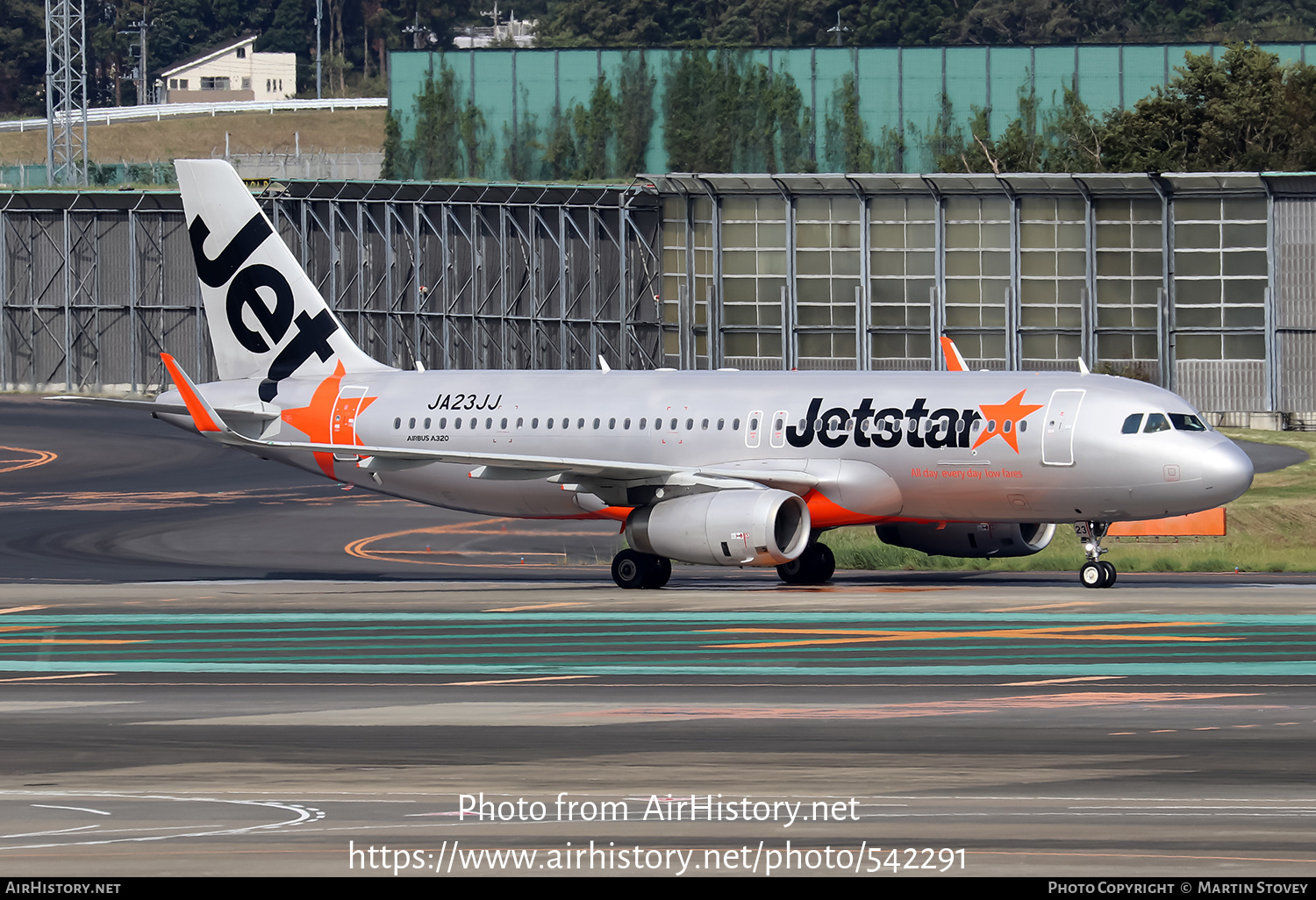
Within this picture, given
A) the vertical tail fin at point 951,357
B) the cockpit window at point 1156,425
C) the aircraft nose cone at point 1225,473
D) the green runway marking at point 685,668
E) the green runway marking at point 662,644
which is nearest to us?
→ the green runway marking at point 685,668

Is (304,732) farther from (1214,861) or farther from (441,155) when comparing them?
(441,155)

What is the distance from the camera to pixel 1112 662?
30109mm

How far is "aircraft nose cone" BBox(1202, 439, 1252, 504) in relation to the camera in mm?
40312

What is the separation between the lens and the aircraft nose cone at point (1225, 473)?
1587 inches

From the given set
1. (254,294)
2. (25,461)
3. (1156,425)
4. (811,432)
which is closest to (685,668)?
(811,432)

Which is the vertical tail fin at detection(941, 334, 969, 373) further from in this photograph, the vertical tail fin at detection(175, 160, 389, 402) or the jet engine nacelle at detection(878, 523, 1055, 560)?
the vertical tail fin at detection(175, 160, 389, 402)

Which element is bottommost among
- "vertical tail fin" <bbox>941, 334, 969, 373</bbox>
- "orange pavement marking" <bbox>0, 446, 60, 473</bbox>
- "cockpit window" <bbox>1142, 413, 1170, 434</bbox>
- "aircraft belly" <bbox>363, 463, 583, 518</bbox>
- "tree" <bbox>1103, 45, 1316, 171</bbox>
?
"orange pavement marking" <bbox>0, 446, 60, 473</bbox>

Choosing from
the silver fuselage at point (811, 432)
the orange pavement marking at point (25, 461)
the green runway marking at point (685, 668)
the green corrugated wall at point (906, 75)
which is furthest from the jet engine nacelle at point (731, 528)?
the green corrugated wall at point (906, 75)

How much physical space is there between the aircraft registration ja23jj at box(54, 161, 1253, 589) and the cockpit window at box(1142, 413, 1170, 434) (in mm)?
38

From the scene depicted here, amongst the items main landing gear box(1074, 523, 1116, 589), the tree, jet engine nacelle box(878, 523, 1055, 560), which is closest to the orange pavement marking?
jet engine nacelle box(878, 523, 1055, 560)

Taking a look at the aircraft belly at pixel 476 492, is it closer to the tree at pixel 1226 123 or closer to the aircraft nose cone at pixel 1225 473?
the aircraft nose cone at pixel 1225 473

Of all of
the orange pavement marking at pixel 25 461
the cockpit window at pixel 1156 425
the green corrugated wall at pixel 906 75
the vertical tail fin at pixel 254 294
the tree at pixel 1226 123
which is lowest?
the orange pavement marking at pixel 25 461

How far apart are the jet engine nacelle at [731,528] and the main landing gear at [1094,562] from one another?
19.1 feet
